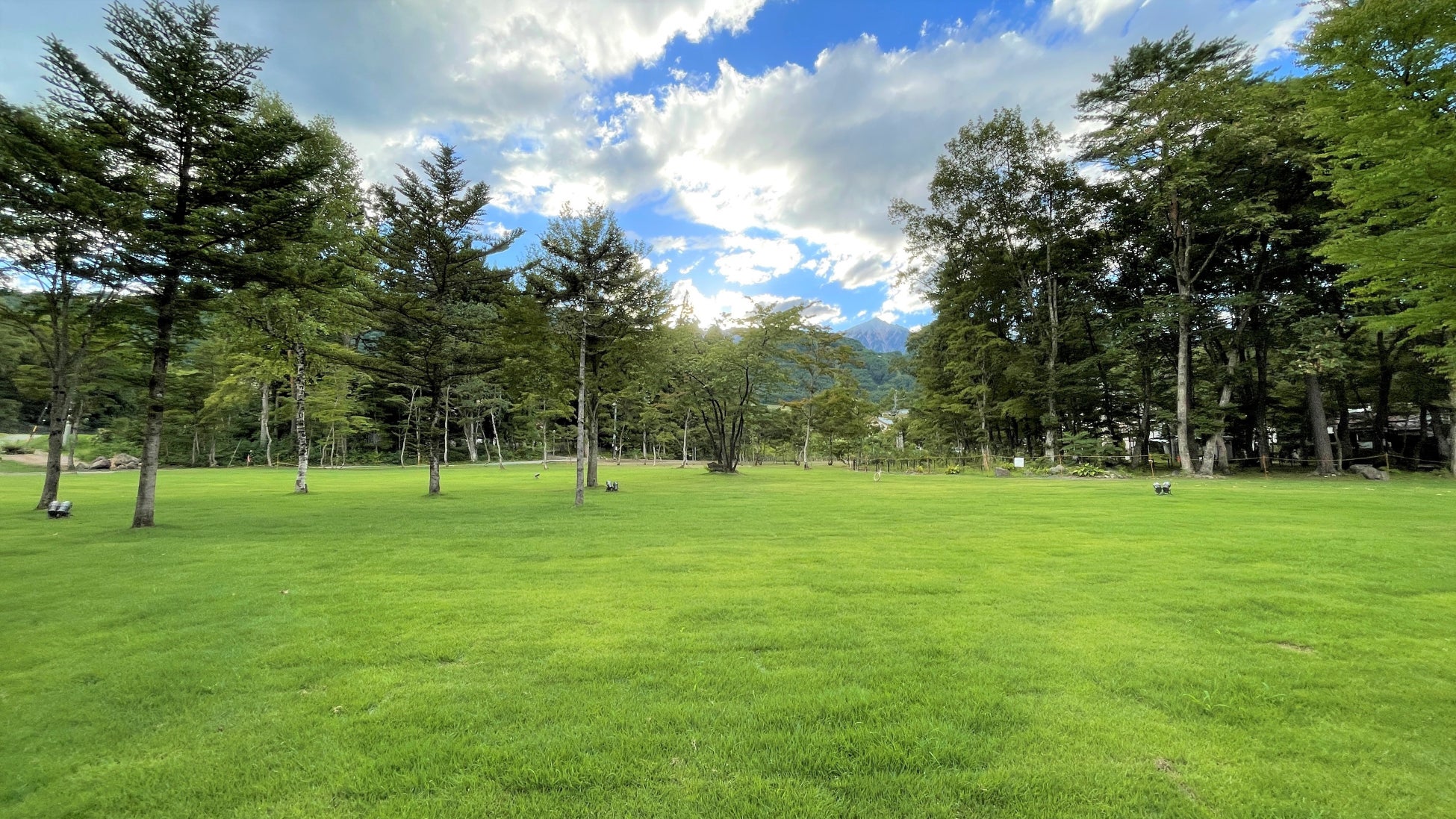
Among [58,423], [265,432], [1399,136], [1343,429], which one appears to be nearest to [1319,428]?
[1343,429]

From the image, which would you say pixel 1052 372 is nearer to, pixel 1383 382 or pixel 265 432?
pixel 1383 382

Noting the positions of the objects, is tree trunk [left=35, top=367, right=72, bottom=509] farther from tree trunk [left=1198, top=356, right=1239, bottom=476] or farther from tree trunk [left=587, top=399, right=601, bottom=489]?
tree trunk [left=1198, top=356, right=1239, bottom=476]

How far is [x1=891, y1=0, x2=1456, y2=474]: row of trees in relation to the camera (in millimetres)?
23172

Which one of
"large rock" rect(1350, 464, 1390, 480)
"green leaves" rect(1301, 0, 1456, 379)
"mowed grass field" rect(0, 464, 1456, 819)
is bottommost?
"mowed grass field" rect(0, 464, 1456, 819)

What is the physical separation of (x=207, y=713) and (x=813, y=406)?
3568cm

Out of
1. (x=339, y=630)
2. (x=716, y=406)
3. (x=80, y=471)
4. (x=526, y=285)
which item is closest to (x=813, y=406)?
(x=716, y=406)

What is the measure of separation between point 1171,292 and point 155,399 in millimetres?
40725

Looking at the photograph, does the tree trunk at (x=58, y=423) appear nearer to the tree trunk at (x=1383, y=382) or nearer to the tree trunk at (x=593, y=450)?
the tree trunk at (x=593, y=450)

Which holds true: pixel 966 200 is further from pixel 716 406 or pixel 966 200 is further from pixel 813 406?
pixel 716 406

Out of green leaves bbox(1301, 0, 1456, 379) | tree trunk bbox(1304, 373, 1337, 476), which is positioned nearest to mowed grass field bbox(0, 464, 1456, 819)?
green leaves bbox(1301, 0, 1456, 379)

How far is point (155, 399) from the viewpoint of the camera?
35.8 ft

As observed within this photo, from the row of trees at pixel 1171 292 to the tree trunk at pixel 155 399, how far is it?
877 inches

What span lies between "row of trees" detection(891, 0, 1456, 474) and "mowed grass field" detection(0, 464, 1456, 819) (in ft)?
32.7

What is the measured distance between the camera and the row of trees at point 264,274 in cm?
994
